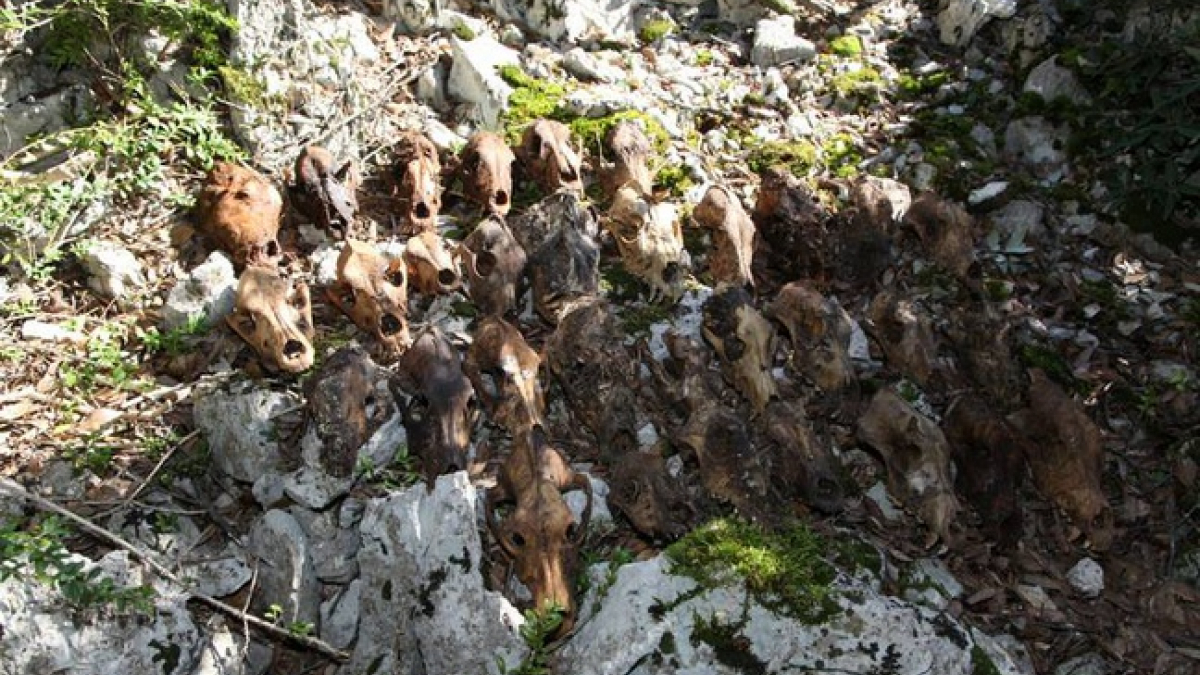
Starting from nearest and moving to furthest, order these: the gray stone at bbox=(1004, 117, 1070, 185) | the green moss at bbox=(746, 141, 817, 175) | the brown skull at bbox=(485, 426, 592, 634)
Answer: the brown skull at bbox=(485, 426, 592, 634) < the green moss at bbox=(746, 141, 817, 175) < the gray stone at bbox=(1004, 117, 1070, 185)

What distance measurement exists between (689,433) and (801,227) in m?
1.81

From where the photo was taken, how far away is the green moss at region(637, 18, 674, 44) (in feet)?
27.0

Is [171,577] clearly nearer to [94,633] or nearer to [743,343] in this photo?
[94,633]

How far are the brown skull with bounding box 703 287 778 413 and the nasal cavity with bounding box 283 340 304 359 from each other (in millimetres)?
2063

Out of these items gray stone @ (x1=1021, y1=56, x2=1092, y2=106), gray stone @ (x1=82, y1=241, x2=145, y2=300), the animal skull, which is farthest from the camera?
gray stone @ (x1=1021, y1=56, x2=1092, y2=106)

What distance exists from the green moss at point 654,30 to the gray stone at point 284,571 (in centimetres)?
492

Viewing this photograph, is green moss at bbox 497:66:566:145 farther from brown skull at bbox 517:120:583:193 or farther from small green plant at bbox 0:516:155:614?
small green plant at bbox 0:516:155:614

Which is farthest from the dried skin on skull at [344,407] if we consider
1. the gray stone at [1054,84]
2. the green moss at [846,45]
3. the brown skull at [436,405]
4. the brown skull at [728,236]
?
the gray stone at [1054,84]

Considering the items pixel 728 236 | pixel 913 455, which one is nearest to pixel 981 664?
pixel 913 455

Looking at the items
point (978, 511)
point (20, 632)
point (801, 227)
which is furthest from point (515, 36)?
point (20, 632)

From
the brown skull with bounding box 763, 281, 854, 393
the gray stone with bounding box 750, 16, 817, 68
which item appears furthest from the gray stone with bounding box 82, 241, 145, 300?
the gray stone with bounding box 750, 16, 817, 68

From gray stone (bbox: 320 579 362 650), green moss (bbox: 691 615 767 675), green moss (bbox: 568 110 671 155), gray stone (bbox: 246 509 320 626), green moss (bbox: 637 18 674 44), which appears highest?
green moss (bbox: 637 18 674 44)

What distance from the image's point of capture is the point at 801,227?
251 inches

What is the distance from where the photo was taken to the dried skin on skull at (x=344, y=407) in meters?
4.95
